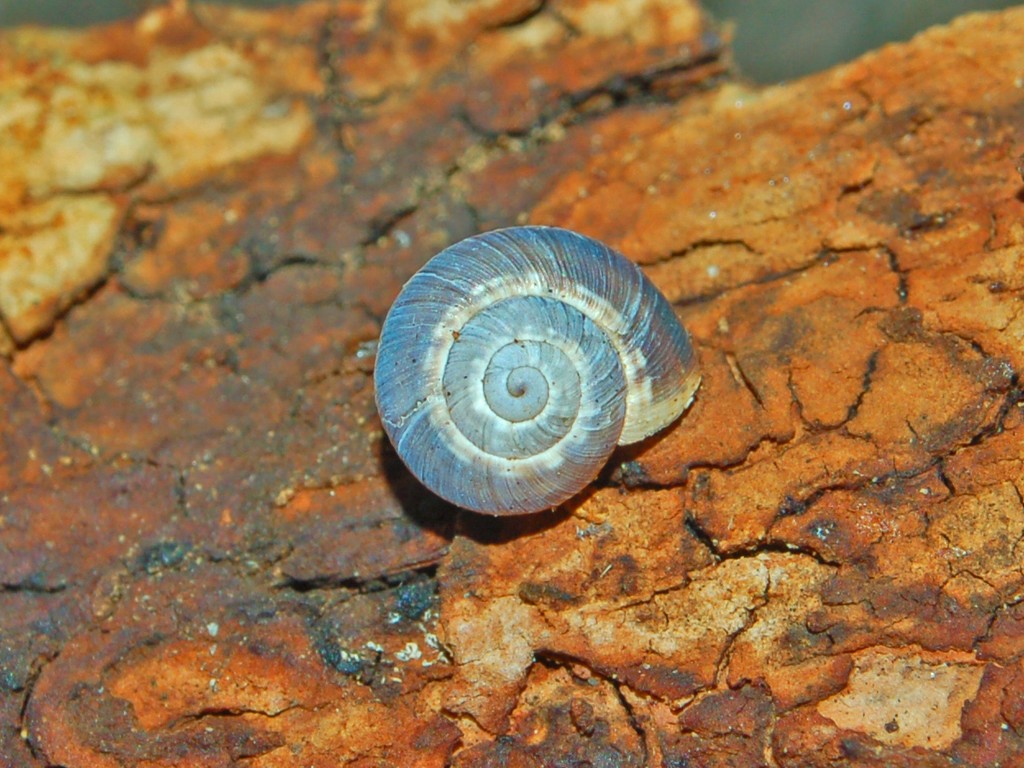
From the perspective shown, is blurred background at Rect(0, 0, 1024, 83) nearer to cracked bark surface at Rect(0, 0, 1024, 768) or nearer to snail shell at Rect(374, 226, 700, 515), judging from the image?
cracked bark surface at Rect(0, 0, 1024, 768)

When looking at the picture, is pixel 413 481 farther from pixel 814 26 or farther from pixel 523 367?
pixel 814 26

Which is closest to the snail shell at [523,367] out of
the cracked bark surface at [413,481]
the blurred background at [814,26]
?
the cracked bark surface at [413,481]

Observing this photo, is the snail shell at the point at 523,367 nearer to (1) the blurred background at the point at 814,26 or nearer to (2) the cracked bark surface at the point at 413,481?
(2) the cracked bark surface at the point at 413,481

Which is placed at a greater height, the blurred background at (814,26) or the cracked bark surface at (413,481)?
the blurred background at (814,26)

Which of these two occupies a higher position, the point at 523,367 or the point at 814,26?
the point at 814,26

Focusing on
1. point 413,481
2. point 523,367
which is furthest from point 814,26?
point 413,481

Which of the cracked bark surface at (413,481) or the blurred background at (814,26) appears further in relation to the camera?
the blurred background at (814,26)
